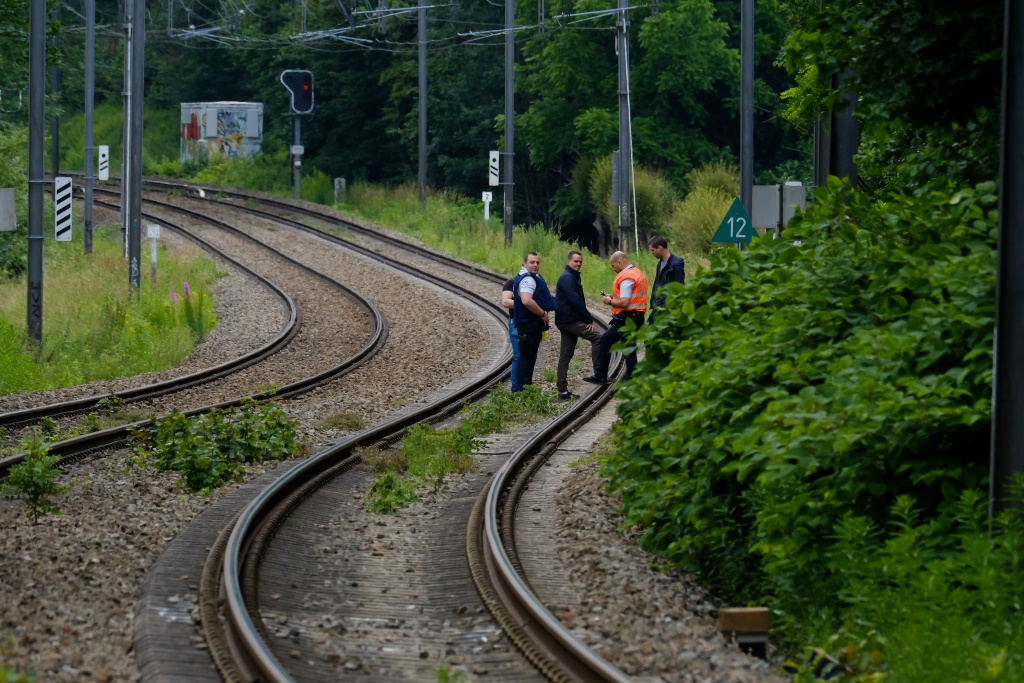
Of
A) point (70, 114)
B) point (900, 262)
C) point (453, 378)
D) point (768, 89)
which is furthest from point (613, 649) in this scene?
point (70, 114)

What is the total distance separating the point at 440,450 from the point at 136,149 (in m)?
17.5

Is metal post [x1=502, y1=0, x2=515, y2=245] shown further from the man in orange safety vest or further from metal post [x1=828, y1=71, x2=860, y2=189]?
metal post [x1=828, y1=71, x2=860, y2=189]

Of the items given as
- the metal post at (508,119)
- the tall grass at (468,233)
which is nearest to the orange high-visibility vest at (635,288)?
the tall grass at (468,233)

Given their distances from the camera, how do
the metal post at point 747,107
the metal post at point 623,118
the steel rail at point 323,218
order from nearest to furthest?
the metal post at point 747,107 < the metal post at point 623,118 < the steel rail at point 323,218

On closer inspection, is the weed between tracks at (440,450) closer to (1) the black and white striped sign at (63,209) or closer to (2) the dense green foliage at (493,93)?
(1) the black and white striped sign at (63,209)

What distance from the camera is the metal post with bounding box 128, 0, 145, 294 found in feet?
92.3

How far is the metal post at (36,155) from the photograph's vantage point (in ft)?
73.8

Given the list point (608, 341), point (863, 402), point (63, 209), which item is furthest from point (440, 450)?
point (63, 209)

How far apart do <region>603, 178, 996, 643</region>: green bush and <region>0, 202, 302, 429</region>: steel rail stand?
851cm

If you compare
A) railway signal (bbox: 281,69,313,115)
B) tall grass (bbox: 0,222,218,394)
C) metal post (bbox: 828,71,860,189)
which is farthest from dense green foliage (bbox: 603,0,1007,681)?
railway signal (bbox: 281,69,313,115)

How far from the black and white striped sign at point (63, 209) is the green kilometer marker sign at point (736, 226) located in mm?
12727

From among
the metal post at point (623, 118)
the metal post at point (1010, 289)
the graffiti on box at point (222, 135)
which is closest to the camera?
the metal post at point (1010, 289)

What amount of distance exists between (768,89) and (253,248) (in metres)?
24.2

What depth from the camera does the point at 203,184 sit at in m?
57.1
